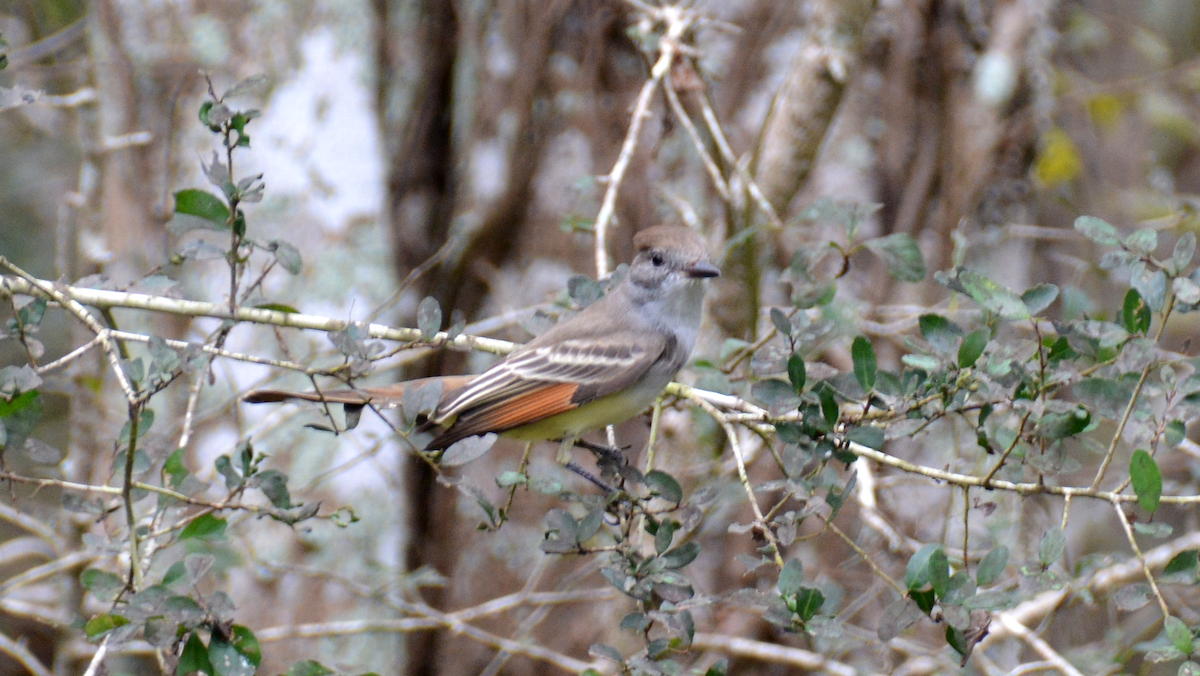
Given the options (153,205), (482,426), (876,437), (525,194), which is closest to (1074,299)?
(876,437)

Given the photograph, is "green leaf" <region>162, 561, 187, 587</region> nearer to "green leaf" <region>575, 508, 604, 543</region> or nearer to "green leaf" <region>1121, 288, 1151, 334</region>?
"green leaf" <region>575, 508, 604, 543</region>

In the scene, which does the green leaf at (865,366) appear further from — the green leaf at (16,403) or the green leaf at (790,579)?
the green leaf at (16,403)

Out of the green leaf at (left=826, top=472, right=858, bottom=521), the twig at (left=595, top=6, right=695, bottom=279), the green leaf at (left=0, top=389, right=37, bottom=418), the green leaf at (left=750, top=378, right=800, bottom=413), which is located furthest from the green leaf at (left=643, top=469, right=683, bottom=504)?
the green leaf at (left=0, top=389, right=37, bottom=418)

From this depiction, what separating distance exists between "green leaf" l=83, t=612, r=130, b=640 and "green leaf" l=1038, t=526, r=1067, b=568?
6.81 ft

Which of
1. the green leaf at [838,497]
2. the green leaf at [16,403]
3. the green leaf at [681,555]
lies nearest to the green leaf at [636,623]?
the green leaf at [681,555]

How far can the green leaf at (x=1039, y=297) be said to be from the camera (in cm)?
230

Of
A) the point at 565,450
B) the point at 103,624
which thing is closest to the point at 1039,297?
the point at 565,450

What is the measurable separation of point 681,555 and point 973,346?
2.77 feet

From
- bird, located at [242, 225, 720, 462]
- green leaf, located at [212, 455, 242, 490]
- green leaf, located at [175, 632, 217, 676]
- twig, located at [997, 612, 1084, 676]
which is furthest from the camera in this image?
bird, located at [242, 225, 720, 462]

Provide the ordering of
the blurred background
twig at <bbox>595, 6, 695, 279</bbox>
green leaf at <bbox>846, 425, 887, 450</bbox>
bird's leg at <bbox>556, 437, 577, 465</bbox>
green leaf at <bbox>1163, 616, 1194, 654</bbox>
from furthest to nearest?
the blurred background, twig at <bbox>595, 6, 695, 279</bbox>, bird's leg at <bbox>556, 437, 577, 465</bbox>, green leaf at <bbox>846, 425, 887, 450</bbox>, green leaf at <bbox>1163, 616, 1194, 654</bbox>

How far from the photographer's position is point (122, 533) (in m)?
2.97

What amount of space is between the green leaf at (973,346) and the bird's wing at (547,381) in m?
1.34

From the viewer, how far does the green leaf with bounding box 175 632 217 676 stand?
215cm

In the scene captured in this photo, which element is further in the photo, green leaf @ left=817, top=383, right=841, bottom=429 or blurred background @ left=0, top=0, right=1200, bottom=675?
blurred background @ left=0, top=0, right=1200, bottom=675
